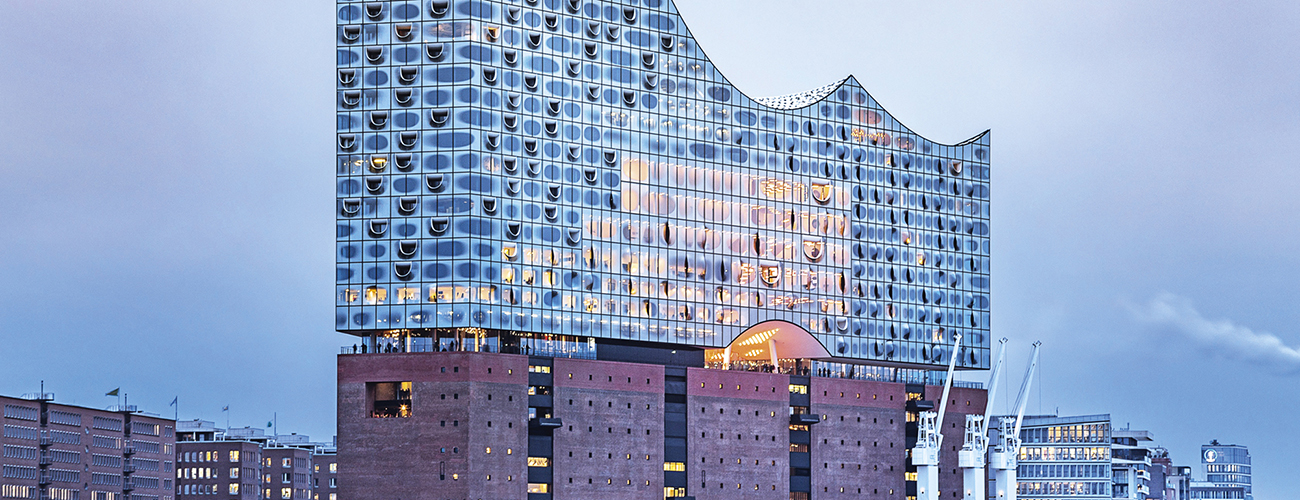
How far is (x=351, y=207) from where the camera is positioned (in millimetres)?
135875

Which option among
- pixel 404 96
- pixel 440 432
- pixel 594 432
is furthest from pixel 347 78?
pixel 594 432

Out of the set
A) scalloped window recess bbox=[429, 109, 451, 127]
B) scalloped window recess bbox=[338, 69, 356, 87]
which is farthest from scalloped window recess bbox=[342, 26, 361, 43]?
scalloped window recess bbox=[429, 109, 451, 127]

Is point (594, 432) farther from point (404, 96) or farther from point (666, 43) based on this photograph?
point (666, 43)

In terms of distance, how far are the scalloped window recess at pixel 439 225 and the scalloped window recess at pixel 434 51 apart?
37.6 ft

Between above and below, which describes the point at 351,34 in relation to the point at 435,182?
above

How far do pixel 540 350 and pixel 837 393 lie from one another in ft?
102

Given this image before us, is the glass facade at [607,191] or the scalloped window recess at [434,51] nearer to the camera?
the glass facade at [607,191]

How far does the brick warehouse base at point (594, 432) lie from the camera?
12938cm

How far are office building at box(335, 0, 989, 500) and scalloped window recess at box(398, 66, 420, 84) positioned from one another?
225mm

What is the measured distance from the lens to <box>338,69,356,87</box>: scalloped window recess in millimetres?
136375

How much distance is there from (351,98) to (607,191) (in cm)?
2013

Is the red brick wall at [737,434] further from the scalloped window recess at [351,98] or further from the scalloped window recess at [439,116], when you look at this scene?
the scalloped window recess at [351,98]

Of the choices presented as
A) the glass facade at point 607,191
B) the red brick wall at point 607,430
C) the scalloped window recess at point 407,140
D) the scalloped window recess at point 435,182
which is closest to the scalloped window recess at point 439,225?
the glass facade at point 607,191

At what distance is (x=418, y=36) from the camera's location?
444 feet
